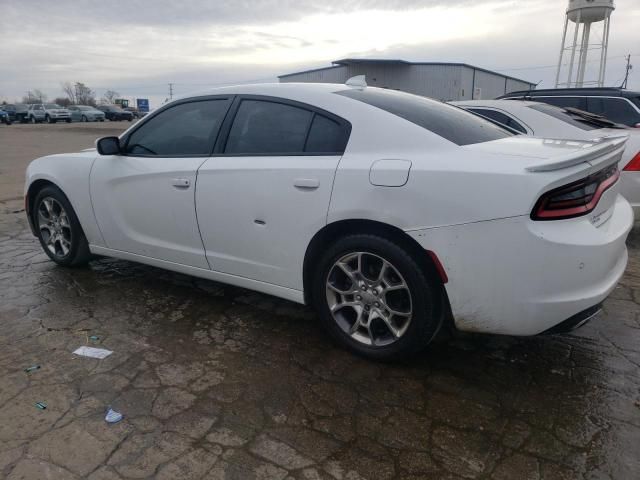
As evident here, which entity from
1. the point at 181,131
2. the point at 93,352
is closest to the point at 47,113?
the point at 181,131

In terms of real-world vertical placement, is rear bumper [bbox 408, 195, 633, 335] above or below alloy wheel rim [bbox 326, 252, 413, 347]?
above

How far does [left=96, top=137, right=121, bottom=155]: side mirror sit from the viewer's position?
3.83 m

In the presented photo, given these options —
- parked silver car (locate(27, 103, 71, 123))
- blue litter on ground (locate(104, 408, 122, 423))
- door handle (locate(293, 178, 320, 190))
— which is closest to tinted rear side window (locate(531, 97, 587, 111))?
door handle (locate(293, 178, 320, 190))

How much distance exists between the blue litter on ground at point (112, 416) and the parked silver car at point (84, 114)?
1844 inches

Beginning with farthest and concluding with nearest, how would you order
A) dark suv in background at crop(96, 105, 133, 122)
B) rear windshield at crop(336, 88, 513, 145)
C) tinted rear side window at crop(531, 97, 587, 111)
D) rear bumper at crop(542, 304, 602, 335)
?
dark suv in background at crop(96, 105, 133, 122)
tinted rear side window at crop(531, 97, 587, 111)
rear windshield at crop(336, 88, 513, 145)
rear bumper at crop(542, 304, 602, 335)

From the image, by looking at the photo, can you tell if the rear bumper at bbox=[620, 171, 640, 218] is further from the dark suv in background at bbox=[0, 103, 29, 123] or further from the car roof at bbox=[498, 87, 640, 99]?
the dark suv in background at bbox=[0, 103, 29, 123]

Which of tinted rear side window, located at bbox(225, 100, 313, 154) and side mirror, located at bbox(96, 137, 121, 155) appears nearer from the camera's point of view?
tinted rear side window, located at bbox(225, 100, 313, 154)

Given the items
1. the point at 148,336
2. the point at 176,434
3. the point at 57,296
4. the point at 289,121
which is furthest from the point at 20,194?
the point at 176,434

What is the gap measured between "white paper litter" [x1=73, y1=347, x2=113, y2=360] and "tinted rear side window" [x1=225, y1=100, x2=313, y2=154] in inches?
58.1

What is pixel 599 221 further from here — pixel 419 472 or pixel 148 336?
pixel 148 336

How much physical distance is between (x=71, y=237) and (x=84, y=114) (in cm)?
4493

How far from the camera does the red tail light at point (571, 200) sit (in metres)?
2.25

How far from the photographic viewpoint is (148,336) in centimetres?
323

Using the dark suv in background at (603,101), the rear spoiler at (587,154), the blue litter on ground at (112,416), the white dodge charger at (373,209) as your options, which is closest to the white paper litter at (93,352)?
the blue litter on ground at (112,416)
